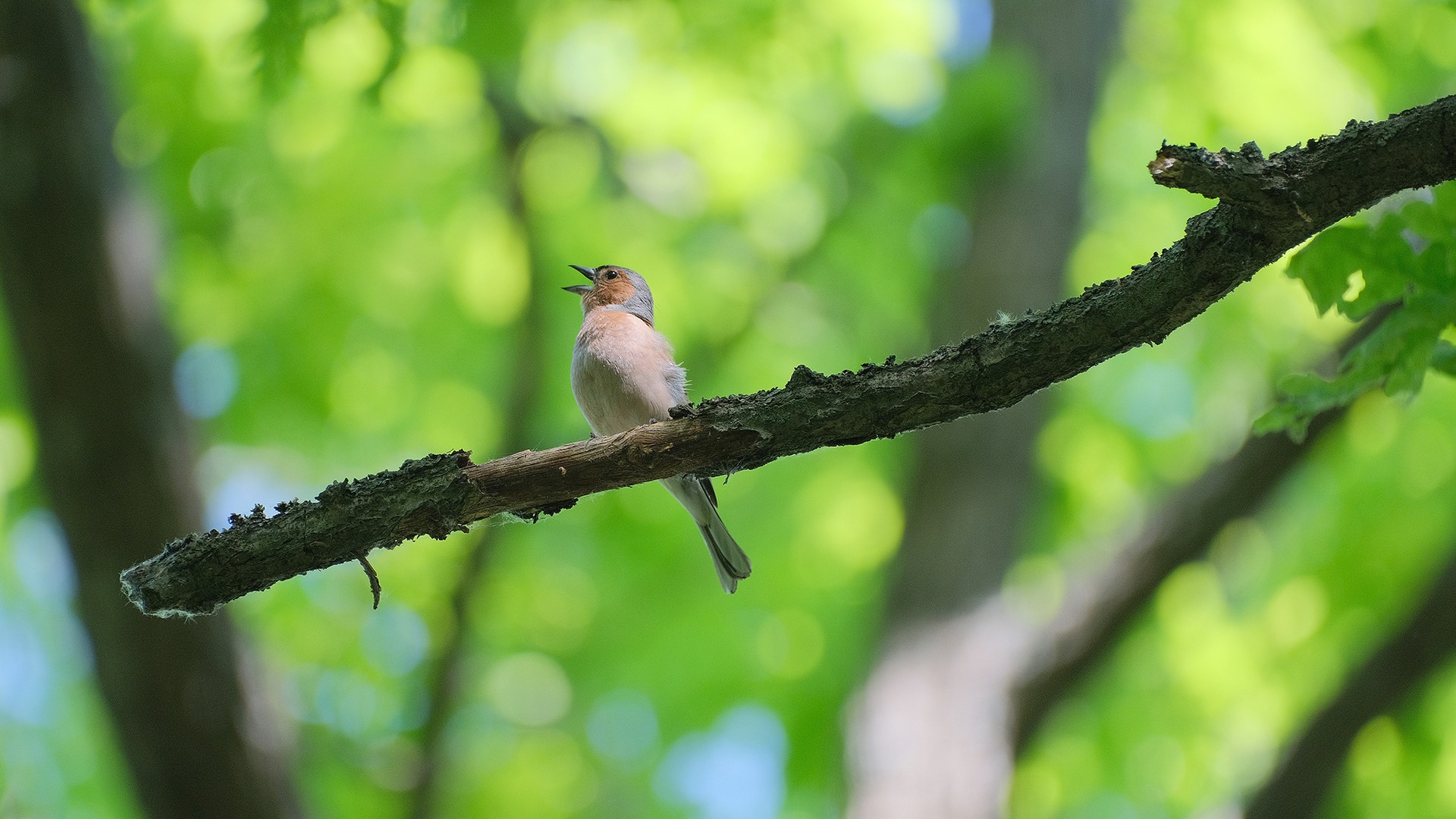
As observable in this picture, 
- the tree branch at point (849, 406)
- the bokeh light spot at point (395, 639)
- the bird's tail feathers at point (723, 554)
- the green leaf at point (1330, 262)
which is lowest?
the tree branch at point (849, 406)

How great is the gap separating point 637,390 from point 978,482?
3476 millimetres

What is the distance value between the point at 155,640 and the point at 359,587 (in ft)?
14.5

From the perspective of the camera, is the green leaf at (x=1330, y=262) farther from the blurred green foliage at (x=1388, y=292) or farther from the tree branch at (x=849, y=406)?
the tree branch at (x=849, y=406)

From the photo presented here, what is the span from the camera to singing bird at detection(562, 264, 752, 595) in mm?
5301

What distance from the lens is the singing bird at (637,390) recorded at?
17.4 ft

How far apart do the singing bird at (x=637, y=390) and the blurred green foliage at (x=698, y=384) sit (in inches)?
107

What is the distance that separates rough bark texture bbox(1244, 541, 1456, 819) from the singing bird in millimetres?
3587

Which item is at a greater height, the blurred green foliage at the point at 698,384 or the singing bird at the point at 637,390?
the blurred green foliage at the point at 698,384

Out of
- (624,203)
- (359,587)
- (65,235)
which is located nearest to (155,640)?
(65,235)

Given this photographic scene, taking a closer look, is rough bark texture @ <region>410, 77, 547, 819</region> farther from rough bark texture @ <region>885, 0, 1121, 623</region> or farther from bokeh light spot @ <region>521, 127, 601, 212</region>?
rough bark texture @ <region>885, 0, 1121, 623</region>

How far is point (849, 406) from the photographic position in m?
3.11

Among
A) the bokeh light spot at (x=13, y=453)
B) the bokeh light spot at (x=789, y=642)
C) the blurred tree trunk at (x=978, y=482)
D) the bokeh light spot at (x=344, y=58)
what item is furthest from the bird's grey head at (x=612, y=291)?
the bokeh light spot at (x=13, y=453)

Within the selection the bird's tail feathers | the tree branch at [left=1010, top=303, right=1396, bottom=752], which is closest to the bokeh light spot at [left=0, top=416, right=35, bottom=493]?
the bird's tail feathers

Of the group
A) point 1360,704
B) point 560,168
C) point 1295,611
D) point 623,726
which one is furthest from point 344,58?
point 1295,611
